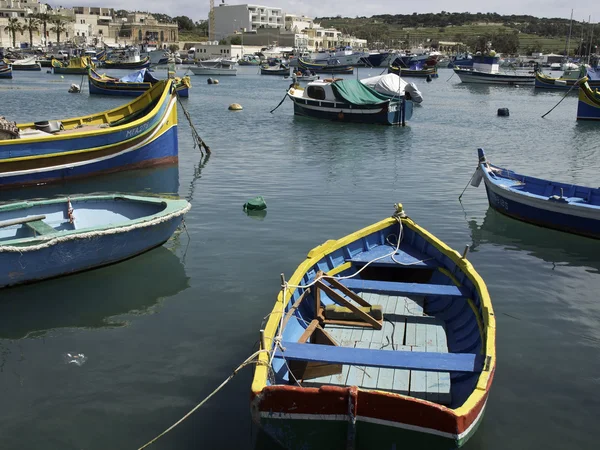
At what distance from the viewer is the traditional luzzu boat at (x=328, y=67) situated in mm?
92375

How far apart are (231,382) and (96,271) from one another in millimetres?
4869

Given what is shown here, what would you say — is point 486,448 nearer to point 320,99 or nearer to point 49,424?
point 49,424

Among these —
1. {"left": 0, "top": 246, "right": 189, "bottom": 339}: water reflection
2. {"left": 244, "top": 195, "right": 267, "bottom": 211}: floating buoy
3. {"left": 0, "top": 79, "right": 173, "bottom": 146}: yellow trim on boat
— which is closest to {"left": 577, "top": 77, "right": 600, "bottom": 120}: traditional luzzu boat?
{"left": 0, "top": 79, "right": 173, "bottom": 146}: yellow trim on boat

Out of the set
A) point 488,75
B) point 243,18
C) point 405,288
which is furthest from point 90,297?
point 243,18

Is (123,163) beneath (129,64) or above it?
beneath

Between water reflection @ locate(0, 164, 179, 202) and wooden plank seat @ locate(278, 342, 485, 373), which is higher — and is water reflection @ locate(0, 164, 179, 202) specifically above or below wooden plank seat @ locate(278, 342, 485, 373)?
below

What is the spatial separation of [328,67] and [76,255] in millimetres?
85793

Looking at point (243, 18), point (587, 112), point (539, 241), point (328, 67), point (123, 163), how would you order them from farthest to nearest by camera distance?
point (243, 18) < point (328, 67) < point (587, 112) < point (123, 163) < point (539, 241)

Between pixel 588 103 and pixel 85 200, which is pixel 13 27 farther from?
pixel 85 200

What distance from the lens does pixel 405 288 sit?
346 inches

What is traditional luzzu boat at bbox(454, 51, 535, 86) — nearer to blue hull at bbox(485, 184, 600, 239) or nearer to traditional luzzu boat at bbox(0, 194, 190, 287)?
blue hull at bbox(485, 184, 600, 239)

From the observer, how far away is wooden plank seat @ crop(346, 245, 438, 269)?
9868 millimetres

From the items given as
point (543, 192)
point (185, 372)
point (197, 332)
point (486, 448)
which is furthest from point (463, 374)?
point (543, 192)

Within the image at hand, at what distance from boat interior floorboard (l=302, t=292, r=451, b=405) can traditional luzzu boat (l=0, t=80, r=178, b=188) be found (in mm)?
12391
